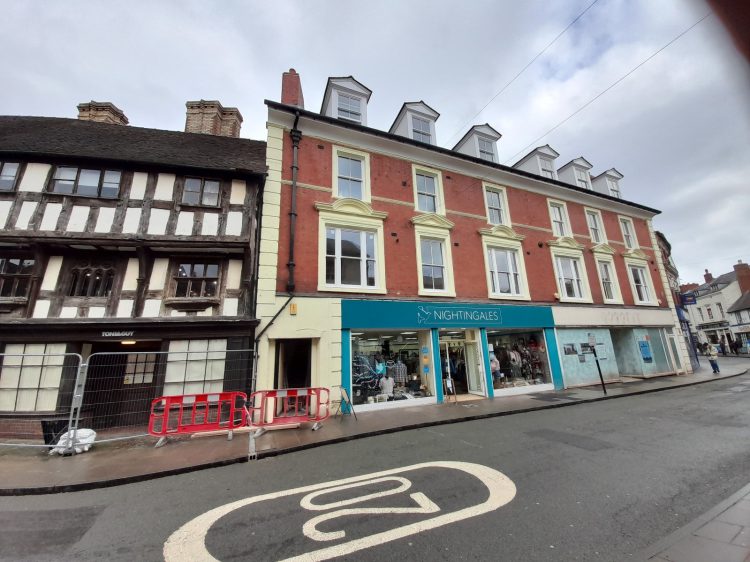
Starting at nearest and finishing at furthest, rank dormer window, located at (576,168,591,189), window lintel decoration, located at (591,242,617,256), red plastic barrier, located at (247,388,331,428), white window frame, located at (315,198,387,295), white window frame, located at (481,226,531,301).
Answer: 1. red plastic barrier, located at (247,388,331,428)
2. white window frame, located at (315,198,387,295)
3. white window frame, located at (481,226,531,301)
4. window lintel decoration, located at (591,242,617,256)
5. dormer window, located at (576,168,591,189)

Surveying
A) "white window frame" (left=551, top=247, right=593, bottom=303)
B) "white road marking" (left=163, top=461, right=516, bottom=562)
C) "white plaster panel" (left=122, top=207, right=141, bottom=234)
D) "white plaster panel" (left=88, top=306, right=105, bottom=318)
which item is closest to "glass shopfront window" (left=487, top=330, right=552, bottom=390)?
"white window frame" (left=551, top=247, right=593, bottom=303)

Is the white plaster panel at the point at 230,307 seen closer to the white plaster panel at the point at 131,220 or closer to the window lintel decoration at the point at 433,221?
the white plaster panel at the point at 131,220

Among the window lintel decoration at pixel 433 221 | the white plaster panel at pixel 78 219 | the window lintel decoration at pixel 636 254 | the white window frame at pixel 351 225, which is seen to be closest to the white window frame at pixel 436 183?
the window lintel decoration at pixel 433 221

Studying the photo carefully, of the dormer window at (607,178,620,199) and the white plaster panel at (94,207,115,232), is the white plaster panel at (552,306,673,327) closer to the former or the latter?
the dormer window at (607,178,620,199)

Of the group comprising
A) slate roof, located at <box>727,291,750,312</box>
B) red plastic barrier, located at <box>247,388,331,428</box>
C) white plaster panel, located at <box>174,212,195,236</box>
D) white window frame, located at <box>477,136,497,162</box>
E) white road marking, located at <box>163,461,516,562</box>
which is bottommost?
white road marking, located at <box>163,461,516,562</box>

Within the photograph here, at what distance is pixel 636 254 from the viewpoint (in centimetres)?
1803

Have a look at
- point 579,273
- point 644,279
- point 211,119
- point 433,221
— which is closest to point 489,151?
point 433,221

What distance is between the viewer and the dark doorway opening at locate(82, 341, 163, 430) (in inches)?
311

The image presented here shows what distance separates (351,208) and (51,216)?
933 centimetres

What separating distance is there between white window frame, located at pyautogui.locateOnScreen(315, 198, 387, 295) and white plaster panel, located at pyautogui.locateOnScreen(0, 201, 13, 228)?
363 inches

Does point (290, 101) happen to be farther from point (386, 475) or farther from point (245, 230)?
point (386, 475)

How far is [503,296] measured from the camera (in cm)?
1314

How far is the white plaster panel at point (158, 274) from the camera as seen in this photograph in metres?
9.45

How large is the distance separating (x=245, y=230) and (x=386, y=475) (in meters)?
8.42
